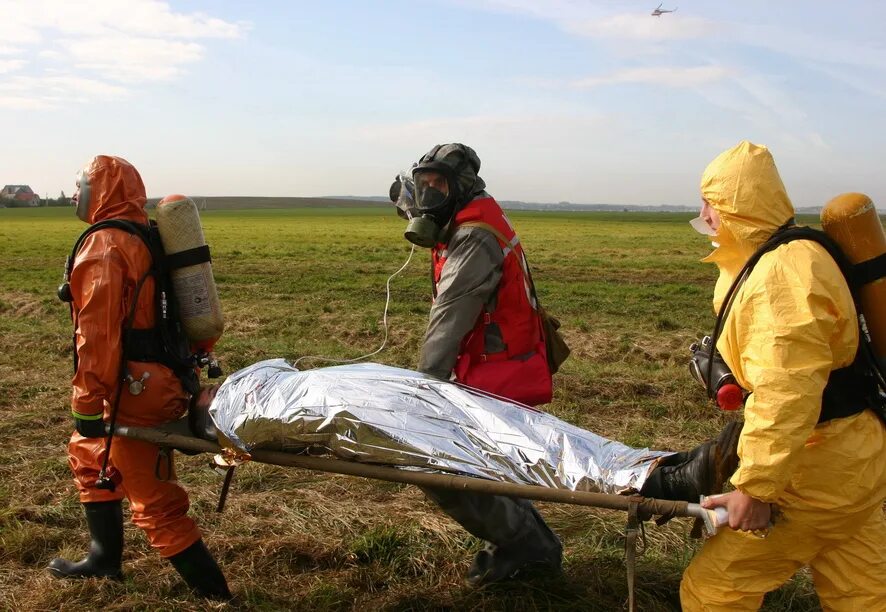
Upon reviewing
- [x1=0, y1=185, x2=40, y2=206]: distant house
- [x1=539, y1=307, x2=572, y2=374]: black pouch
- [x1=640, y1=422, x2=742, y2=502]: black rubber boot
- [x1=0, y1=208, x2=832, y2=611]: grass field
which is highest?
[x1=0, y1=185, x2=40, y2=206]: distant house

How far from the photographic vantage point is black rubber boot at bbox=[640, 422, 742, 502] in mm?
3240

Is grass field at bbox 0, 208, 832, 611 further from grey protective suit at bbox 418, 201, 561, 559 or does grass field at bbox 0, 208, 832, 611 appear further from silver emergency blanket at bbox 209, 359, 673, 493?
silver emergency blanket at bbox 209, 359, 673, 493

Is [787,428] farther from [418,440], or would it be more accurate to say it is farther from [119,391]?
[119,391]

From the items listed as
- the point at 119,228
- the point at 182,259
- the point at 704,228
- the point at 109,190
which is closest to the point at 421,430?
the point at 704,228

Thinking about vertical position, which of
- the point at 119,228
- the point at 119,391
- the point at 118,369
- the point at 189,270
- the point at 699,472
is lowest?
the point at 699,472

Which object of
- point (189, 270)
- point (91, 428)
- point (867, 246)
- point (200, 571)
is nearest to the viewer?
point (867, 246)

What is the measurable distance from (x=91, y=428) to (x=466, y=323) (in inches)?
76.7

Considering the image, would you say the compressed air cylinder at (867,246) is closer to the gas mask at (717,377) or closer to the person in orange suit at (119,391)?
the gas mask at (717,377)

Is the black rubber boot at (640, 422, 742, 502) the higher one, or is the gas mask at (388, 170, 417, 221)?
the gas mask at (388, 170, 417, 221)

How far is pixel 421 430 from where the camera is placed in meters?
Result: 3.64

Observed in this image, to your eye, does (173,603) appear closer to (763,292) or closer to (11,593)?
(11,593)

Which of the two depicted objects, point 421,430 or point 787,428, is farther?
point 421,430

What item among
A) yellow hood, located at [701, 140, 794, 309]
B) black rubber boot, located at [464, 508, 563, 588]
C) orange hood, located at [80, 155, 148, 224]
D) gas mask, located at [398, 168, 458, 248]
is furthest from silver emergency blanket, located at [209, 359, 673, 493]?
orange hood, located at [80, 155, 148, 224]

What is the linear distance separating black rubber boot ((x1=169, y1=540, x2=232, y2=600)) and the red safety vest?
5.41 ft
